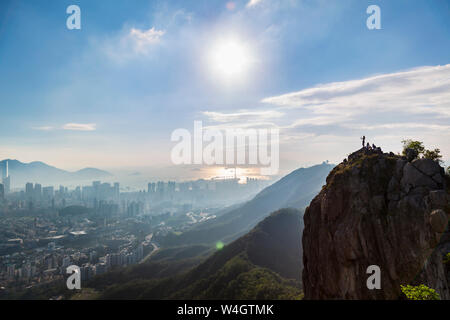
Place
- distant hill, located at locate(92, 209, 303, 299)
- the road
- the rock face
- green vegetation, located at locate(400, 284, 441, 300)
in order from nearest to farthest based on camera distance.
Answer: green vegetation, located at locate(400, 284, 441, 300)
the rock face
distant hill, located at locate(92, 209, 303, 299)
the road

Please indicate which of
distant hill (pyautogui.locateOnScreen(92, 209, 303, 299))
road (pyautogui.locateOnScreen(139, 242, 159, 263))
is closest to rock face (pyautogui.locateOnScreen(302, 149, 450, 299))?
distant hill (pyautogui.locateOnScreen(92, 209, 303, 299))

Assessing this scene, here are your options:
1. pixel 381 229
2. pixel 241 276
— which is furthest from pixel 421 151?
pixel 241 276

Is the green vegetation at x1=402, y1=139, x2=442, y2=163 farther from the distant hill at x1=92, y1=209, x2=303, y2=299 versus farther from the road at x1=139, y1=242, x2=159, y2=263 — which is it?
the road at x1=139, y1=242, x2=159, y2=263

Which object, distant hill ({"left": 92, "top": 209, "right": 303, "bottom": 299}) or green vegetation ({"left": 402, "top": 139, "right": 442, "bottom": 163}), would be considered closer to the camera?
green vegetation ({"left": 402, "top": 139, "right": 442, "bottom": 163})

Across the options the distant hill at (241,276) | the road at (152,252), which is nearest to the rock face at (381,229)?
the distant hill at (241,276)

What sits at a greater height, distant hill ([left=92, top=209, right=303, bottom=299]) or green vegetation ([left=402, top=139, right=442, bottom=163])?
green vegetation ([left=402, top=139, right=442, bottom=163])

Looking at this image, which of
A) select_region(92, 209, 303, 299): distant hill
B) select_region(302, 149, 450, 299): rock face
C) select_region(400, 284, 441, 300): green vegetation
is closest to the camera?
select_region(400, 284, 441, 300): green vegetation
